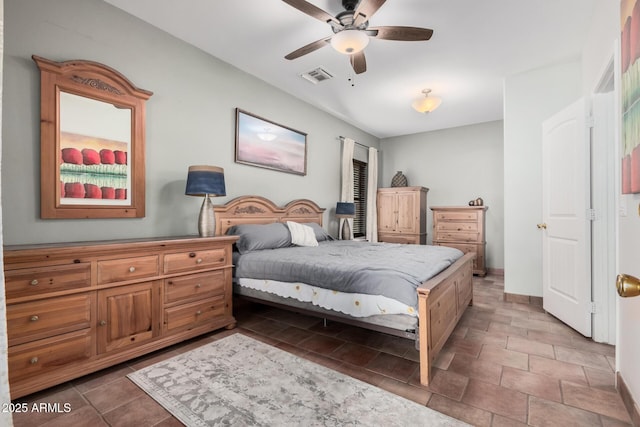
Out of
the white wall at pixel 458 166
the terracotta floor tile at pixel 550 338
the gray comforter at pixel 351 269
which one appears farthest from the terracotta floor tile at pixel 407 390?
the white wall at pixel 458 166

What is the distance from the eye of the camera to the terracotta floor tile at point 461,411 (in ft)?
5.39

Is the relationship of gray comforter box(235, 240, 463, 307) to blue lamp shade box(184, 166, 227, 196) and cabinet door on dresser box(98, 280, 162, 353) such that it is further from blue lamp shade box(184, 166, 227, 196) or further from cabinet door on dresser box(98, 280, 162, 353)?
cabinet door on dresser box(98, 280, 162, 353)

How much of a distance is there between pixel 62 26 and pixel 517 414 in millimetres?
3975

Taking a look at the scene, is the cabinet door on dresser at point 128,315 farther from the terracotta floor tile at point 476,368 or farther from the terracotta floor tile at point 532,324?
the terracotta floor tile at point 532,324

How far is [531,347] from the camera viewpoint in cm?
253

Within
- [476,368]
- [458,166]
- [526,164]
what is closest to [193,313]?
[476,368]

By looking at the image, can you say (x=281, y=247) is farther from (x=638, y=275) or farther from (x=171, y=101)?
(x=638, y=275)

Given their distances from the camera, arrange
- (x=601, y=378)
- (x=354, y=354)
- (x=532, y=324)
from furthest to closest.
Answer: (x=532, y=324), (x=354, y=354), (x=601, y=378)

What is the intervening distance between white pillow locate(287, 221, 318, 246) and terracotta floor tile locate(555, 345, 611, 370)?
2.52m

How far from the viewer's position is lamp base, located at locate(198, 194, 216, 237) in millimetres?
2852

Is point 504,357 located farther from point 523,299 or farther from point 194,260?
point 194,260

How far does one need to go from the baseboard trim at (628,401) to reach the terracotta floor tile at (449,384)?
780 mm

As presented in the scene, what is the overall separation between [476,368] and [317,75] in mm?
3442

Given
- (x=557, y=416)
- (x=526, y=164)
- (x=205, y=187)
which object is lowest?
(x=557, y=416)
